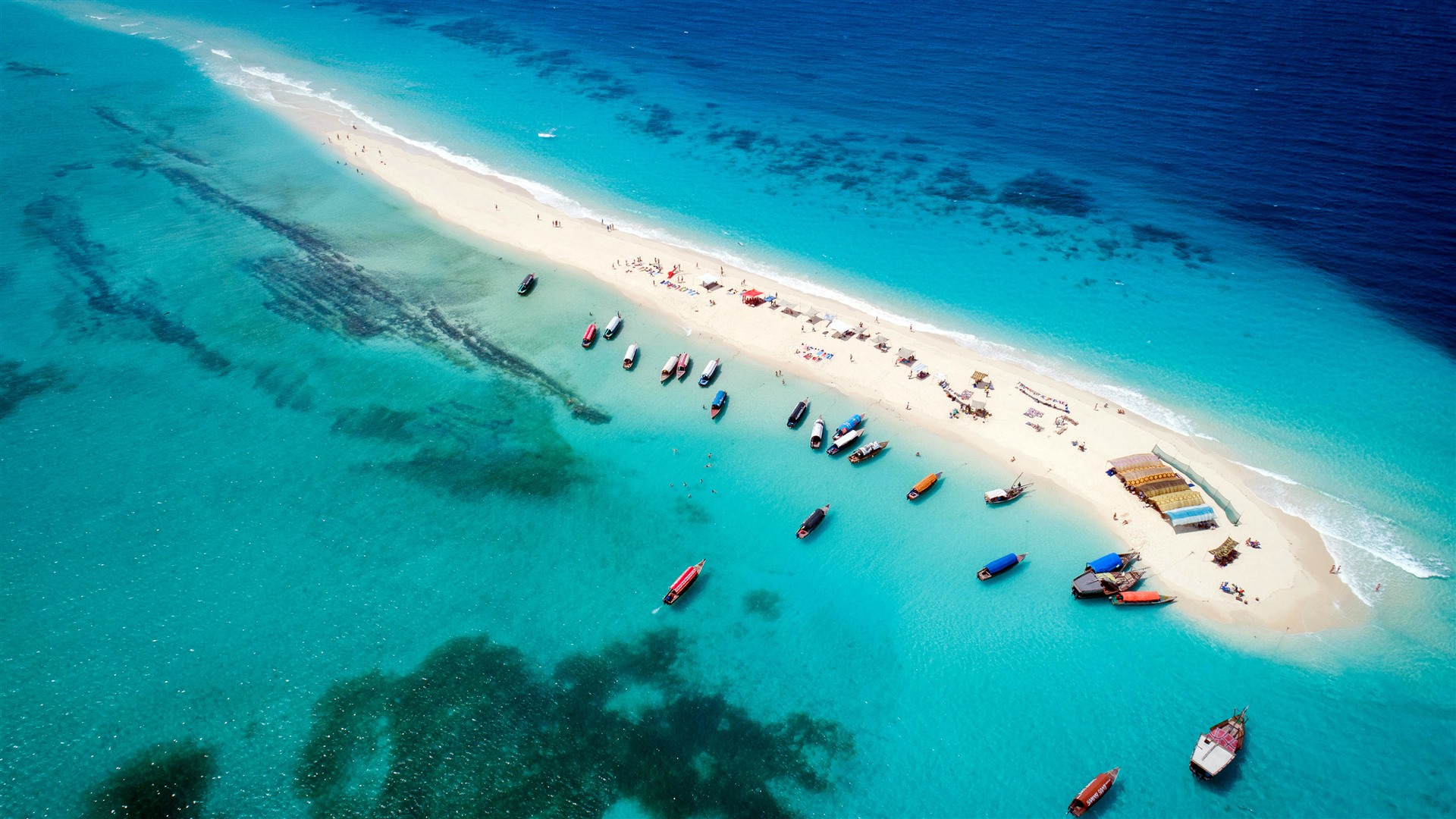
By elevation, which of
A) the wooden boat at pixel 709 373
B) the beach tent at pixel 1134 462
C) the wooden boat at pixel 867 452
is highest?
the wooden boat at pixel 709 373

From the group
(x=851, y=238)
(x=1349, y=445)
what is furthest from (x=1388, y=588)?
(x=851, y=238)

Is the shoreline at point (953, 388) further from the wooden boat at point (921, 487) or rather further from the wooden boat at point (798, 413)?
the wooden boat at point (921, 487)

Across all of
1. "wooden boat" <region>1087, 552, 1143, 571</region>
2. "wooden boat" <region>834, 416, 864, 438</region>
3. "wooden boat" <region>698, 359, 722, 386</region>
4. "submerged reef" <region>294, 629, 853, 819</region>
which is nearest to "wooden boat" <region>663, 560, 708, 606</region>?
"submerged reef" <region>294, 629, 853, 819</region>

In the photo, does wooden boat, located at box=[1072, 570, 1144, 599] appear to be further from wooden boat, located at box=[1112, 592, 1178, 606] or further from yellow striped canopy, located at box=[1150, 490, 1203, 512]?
yellow striped canopy, located at box=[1150, 490, 1203, 512]

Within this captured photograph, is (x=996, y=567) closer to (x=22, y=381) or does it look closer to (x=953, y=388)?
(x=953, y=388)

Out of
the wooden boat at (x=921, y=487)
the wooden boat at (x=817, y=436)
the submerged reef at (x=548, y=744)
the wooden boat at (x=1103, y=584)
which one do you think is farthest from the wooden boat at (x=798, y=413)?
the wooden boat at (x=1103, y=584)

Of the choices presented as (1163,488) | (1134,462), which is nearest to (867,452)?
(1134,462)
